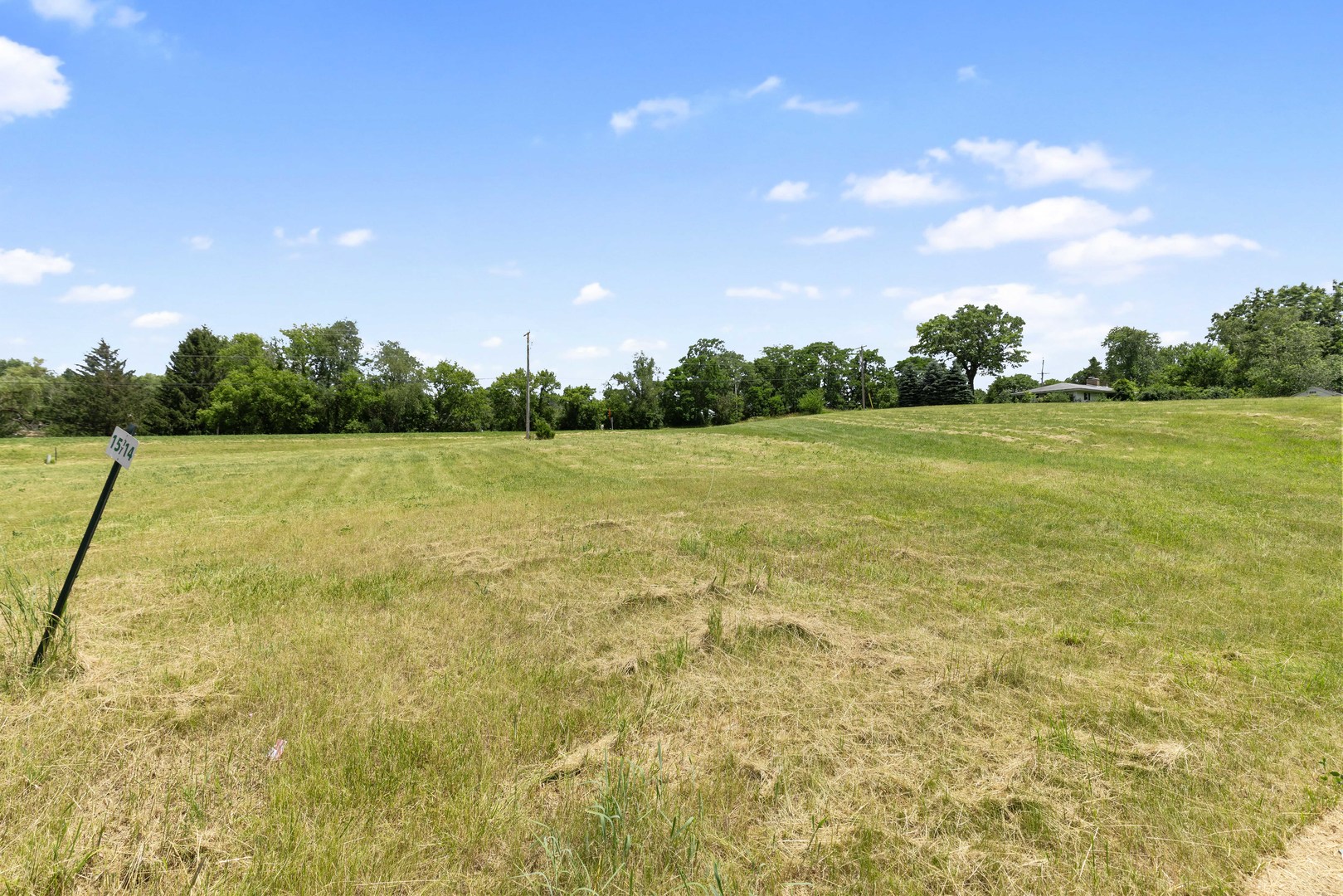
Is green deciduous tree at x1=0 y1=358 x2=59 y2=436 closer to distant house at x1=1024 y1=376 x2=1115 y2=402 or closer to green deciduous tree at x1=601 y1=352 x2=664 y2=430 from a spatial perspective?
green deciduous tree at x1=601 y1=352 x2=664 y2=430

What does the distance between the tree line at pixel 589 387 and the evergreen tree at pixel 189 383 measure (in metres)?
0.15

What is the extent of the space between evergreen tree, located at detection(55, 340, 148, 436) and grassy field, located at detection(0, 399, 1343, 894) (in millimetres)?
70510

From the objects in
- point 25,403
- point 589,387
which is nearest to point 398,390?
point 589,387

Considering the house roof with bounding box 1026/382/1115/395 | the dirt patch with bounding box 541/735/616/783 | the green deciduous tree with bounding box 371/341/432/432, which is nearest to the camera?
the dirt patch with bounding box 541/735/616/783

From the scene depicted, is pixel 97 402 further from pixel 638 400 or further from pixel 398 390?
pixel 638 400

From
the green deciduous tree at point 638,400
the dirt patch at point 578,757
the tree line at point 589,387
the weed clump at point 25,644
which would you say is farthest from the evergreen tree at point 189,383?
the dirt patch at point 578,757

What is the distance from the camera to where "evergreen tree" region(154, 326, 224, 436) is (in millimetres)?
65125

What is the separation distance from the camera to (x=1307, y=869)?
3115 mm

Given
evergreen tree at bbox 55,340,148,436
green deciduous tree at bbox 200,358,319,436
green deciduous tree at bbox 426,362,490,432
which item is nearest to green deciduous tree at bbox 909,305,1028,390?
green deciduous tree at bbox 426,362,490,432

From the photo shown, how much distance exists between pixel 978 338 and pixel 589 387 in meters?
53.2

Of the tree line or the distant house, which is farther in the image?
the distant house

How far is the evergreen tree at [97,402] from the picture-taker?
6175cm

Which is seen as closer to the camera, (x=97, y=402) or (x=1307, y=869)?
(x=1307, y=869)

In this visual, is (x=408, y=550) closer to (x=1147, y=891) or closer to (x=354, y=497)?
(x=354, y=497)
